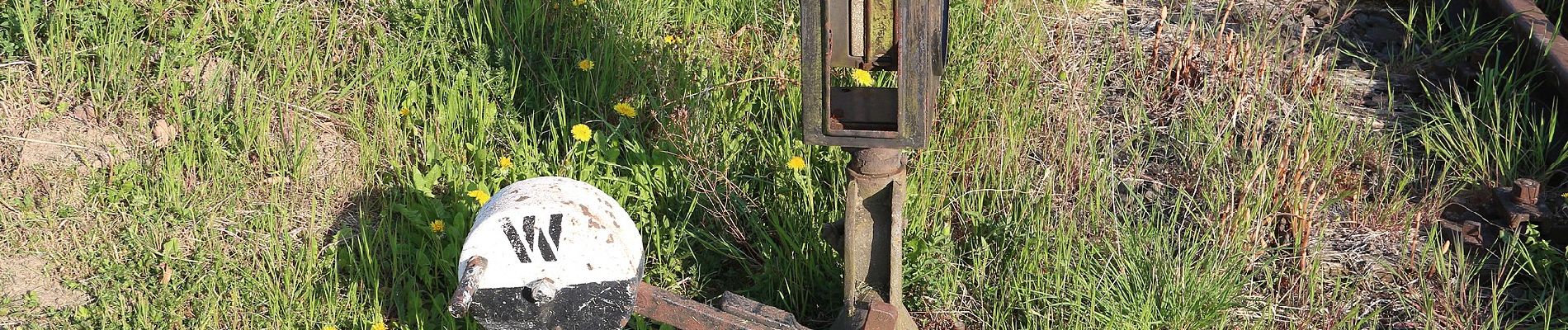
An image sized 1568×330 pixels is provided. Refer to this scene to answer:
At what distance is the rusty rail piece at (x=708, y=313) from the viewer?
104 inches

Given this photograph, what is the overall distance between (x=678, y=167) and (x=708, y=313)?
34.5 inches

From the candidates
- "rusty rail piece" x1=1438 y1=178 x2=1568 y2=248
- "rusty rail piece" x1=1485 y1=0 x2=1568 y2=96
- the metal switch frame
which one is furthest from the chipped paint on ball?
"rusty rail piece" x1=1485 y1=0 x2=1568 y2=96

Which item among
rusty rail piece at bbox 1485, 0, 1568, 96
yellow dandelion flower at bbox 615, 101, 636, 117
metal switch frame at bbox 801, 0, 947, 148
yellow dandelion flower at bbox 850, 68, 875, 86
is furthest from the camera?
rusty rail piece at bbox 1485, 0, 1568, 96

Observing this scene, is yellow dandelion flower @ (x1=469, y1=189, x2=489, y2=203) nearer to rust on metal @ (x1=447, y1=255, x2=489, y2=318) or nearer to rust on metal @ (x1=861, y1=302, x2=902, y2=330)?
rust on metal @ (x1=447, y1=255, x2=489, y2=318)

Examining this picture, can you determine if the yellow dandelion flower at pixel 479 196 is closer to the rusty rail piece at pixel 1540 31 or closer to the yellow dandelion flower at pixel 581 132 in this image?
the yellow dandelion flower at pixel 581 132

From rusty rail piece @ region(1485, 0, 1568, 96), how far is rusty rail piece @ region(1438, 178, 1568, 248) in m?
0.46

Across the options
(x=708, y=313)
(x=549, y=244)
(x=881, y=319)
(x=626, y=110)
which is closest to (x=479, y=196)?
(x=626, y=110)

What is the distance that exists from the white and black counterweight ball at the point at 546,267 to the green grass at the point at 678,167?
65cm

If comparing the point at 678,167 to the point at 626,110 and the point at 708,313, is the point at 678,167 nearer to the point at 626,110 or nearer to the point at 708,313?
the point at 626,110

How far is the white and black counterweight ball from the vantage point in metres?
2.49

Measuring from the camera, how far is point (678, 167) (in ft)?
11.3

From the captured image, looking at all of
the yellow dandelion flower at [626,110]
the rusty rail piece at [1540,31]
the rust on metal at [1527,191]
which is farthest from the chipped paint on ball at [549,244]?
the rusty rail piece at [1540,31]

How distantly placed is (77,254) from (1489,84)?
4317mm

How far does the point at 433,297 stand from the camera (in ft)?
10.4
